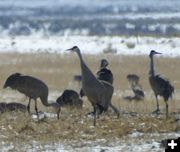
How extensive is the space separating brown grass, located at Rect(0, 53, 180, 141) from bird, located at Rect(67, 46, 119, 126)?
30cm

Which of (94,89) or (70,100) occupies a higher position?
(70,100)

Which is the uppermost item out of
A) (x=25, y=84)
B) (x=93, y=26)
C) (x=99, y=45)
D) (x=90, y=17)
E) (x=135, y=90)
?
(x=90, y=17)

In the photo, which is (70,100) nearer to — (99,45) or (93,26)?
(99,45)

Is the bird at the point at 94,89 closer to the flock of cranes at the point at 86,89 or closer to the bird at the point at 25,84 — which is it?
the flock of cranes at the point at 86,89

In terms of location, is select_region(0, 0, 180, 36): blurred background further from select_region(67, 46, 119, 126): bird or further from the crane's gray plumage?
select_region(67, 46, 119, 126): bird

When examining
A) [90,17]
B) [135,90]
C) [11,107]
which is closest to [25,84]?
[11,107]

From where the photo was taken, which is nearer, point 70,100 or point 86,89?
point 86,89

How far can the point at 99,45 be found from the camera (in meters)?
54.0

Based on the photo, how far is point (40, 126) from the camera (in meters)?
16.1

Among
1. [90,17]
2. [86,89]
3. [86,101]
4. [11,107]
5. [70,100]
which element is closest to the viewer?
[86,89]

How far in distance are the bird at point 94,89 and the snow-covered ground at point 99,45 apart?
26.1 m

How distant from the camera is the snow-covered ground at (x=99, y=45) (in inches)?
1896

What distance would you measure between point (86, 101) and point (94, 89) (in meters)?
9.67

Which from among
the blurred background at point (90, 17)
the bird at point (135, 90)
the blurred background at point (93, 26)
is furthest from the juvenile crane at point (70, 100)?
the blurred background at point (90, 17)
